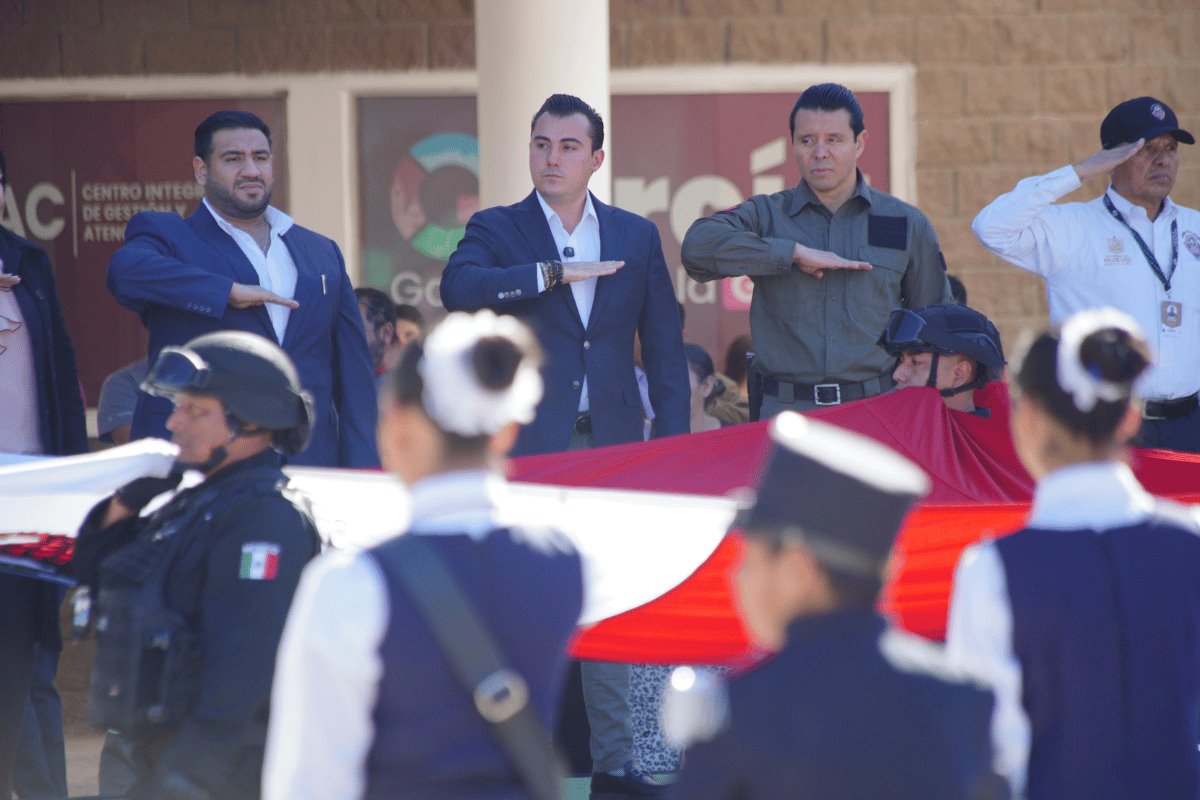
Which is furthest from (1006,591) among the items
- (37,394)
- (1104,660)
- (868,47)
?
(868,47)

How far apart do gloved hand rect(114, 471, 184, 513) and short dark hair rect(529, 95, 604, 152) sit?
2.48 m

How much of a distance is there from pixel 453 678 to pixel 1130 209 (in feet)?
14.0

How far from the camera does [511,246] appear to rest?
5719mm

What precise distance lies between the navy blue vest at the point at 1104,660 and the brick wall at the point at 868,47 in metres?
5.78

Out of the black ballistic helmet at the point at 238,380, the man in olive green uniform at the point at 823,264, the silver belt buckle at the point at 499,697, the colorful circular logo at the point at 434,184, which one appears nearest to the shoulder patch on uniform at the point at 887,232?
the man in olive green uniform at the point at 823,264

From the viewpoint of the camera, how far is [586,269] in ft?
18.1

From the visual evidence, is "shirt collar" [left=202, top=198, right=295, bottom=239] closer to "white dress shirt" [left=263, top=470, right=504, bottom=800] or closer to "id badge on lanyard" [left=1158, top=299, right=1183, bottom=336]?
"id badge on lanyard" [left=1158, top=299, right=1183, bottom=336]

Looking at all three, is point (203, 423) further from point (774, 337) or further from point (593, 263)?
point (774, 337)

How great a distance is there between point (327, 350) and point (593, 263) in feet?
2.85

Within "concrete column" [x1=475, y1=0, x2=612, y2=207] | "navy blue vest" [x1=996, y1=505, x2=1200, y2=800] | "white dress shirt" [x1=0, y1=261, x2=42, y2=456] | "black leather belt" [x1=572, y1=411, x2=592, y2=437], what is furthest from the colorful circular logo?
"navy blue vest" [x1=996, y1=505, x2=1200, y2=800]

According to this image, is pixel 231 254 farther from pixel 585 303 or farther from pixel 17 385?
pixel 585 303

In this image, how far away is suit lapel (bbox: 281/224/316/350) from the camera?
5.30 metres

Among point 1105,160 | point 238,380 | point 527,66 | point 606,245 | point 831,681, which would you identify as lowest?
point 831,681

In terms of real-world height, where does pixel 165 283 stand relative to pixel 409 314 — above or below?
above
